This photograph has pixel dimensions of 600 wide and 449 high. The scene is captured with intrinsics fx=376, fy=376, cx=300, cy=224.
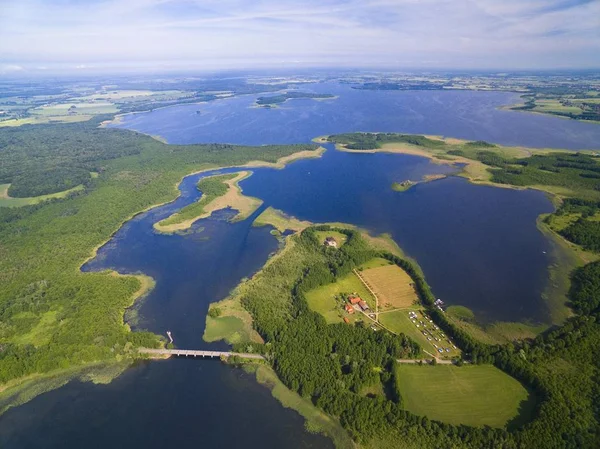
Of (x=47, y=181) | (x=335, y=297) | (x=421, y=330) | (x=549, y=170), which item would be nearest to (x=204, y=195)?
(x=47, y=181)

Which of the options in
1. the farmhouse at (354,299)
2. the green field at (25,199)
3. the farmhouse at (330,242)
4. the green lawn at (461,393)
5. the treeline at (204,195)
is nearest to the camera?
the green lawn at (461,393)

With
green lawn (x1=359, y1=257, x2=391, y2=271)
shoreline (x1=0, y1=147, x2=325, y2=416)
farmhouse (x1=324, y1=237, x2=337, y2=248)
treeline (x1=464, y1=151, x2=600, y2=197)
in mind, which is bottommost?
shoreline (x1=0, y1=147, x2=325, y2=416)

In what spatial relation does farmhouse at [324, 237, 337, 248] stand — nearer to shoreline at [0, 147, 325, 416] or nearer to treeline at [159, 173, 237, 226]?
shoreline at [0, 147, 325, 416]

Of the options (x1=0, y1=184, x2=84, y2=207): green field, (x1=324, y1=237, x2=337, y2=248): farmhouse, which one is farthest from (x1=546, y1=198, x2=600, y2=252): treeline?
(x1=0, y1=184, x2=84, y2=207): green field

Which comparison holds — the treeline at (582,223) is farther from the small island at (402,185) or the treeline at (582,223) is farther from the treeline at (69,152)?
the treeline at (69,152)

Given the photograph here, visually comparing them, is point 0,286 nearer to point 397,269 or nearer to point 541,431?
point 397,269

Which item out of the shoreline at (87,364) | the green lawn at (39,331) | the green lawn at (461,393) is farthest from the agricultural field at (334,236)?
the green lawn at (39,331)
